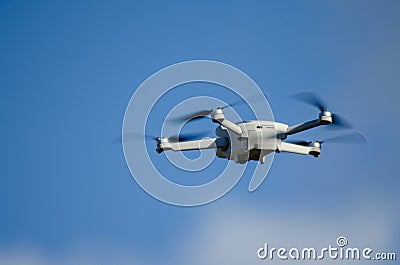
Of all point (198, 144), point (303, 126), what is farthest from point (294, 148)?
point (198, 144)

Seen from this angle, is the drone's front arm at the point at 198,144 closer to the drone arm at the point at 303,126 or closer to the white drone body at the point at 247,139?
the white drone body at the point at 247,139

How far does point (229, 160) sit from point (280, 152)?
2728 millimetres

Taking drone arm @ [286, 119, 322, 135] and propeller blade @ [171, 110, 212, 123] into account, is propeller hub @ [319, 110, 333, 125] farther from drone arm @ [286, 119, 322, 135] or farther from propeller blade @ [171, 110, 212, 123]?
propeller blade @ [171, 110, 212, 123]

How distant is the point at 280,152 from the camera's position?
40.6 m

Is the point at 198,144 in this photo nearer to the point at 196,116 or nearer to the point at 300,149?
the point at 196,116

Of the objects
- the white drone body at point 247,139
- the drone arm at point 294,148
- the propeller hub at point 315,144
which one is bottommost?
the white drone body at point 247,139

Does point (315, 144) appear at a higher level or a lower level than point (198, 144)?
higher

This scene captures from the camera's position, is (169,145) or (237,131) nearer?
(237,131)

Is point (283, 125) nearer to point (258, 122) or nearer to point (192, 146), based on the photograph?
point (258, 122)

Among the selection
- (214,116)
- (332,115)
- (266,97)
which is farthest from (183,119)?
(332,115)

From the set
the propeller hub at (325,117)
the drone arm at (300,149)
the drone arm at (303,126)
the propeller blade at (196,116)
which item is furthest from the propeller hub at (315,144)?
the propeller blade at (196,116)

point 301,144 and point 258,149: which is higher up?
point 301,144

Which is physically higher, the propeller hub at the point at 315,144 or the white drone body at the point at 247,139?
the propeller hub at the point at 315,144

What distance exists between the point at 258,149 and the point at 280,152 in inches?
67.8
